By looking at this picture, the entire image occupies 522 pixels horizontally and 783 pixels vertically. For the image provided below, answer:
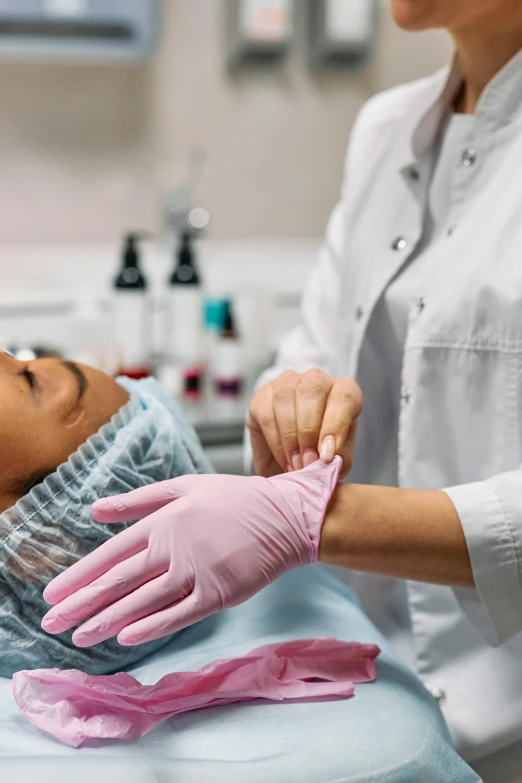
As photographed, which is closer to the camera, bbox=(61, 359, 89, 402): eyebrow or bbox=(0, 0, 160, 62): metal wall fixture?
bbox=(61, 359, 89, 402): eyebrow

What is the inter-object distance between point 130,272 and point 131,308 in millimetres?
86

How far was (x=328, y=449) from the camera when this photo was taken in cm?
91

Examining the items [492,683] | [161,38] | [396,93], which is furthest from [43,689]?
[161,38]

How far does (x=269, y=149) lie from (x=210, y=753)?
2.02 metres

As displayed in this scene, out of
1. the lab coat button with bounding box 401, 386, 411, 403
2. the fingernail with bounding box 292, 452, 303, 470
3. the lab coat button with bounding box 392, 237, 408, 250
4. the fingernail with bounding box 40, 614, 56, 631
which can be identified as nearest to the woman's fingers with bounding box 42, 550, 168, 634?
the fingernail with bounding box 40, 614, 56, 631

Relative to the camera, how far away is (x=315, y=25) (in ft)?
7.85

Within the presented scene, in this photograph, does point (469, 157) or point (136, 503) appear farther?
point (469, 157)

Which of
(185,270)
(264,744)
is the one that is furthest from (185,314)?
(264,744)

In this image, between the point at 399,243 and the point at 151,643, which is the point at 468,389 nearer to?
the point at 399,243

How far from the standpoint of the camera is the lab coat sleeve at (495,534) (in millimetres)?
895

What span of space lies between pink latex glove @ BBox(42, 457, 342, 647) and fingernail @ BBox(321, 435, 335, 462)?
8 cm

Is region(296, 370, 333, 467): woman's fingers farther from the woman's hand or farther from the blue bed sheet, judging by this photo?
the blue bed sheet

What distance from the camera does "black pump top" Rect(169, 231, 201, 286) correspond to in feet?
6.63

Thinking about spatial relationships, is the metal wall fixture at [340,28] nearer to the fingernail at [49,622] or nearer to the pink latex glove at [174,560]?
the pink latex glove at [174,560]
